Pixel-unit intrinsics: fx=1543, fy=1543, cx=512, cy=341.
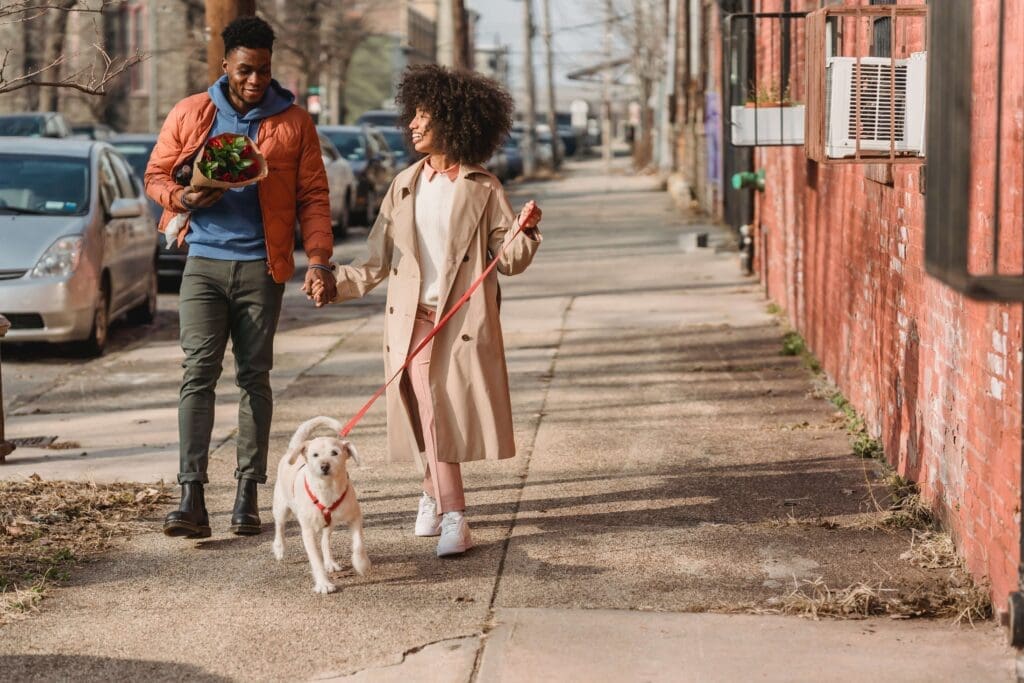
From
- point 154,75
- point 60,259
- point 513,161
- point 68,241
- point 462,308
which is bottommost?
point 513,161

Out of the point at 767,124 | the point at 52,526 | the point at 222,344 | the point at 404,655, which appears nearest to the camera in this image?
the point at 404,655

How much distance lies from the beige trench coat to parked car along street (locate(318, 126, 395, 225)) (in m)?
18.4

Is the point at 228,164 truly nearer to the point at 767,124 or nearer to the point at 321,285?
the point at 321,285

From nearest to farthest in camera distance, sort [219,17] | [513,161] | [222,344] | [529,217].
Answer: [529,217] < [222,344] < [219,17] < [513,161]

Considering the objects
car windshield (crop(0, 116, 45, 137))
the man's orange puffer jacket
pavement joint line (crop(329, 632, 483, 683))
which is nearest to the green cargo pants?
the man's orange puffer jacket

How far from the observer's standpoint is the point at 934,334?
614 cm

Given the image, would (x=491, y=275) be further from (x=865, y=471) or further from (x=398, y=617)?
(x=865, y=471)

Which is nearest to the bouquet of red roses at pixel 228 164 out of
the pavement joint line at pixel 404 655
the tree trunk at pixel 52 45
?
the pavement joint line at pixel 404 655

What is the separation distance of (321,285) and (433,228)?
1.65 ft

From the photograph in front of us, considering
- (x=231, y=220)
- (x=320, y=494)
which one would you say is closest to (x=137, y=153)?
(x=231, y=220)

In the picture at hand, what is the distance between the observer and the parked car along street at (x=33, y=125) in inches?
1023

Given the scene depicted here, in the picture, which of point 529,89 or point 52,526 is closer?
point 52,526

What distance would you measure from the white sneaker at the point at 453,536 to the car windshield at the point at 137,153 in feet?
41.7

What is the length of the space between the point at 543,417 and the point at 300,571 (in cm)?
325
